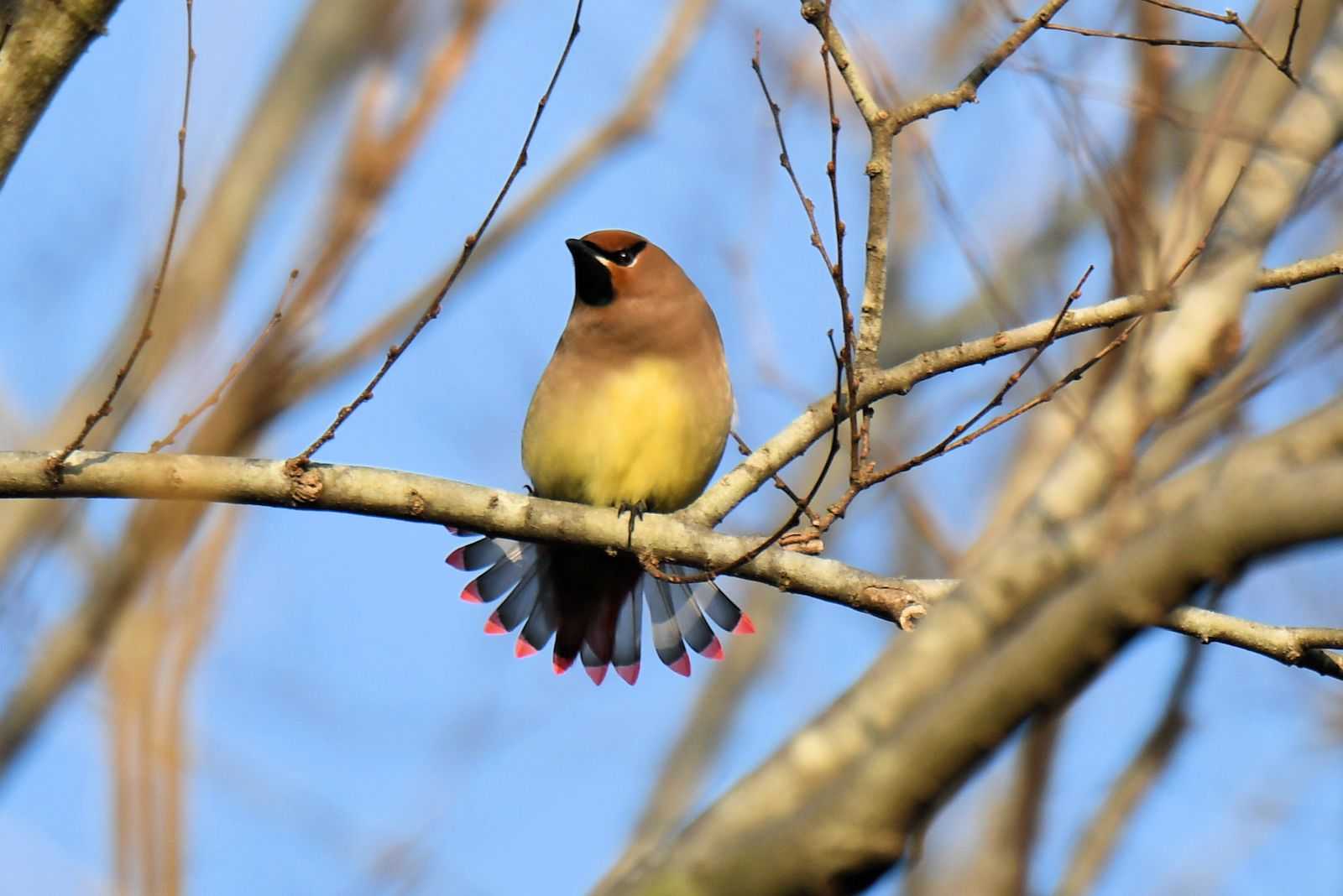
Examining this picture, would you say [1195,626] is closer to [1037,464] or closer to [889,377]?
[889,377]

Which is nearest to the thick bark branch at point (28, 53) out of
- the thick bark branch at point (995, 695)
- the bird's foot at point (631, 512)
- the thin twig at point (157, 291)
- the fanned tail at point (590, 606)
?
the thin twig at point (157, 291)

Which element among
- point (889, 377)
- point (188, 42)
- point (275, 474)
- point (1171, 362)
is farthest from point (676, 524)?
point (188, 42)

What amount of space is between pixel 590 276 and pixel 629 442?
96 cm

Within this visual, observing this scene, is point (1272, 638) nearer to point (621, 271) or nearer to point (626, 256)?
point (621, 271)

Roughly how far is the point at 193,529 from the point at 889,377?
1.84 meters

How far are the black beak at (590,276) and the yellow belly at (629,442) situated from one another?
1.61ft

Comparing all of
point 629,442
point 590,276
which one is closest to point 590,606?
point 629,442

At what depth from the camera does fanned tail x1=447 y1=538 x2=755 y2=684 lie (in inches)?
225

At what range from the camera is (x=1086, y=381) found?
7.34 meters

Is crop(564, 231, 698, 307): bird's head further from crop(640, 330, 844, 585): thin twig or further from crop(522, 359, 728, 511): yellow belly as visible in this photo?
crop(640, 330, 844, 585): thin twig

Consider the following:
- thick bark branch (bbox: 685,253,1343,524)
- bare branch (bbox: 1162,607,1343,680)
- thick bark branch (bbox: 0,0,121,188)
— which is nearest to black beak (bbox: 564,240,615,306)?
thick bark branch (bbox: 685,253,1343,524)

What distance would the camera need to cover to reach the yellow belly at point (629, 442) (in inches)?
210

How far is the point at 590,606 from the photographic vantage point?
5.91 meters

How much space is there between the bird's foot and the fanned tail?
349 mm
